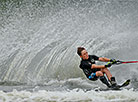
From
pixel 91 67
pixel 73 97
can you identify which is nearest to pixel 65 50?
pixel 91 67

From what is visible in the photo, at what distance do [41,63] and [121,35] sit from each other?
3.00 m

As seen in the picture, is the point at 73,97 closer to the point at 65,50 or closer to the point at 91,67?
the point at 91,67

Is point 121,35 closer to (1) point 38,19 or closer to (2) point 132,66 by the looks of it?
(2) point 132,66

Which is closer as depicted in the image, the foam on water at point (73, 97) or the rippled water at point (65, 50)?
the foam on water at point (73, 97)

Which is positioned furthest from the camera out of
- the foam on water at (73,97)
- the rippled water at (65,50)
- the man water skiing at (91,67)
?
the man water skiing at (91,67)

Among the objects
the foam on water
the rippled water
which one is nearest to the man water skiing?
the rippled water

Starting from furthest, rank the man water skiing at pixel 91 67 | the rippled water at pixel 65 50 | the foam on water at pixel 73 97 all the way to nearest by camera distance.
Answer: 1. the man water skiing at pixel 91 67
2. the rippled water at pixel 65 50
3. the foam on water at pixel 73 97

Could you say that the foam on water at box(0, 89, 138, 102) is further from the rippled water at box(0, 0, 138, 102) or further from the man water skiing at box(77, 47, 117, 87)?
the man water skiing at box(77, 47, 117, 87)

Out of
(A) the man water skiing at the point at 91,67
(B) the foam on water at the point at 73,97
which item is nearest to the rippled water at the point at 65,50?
(B) the foam on water at the point at 73,97

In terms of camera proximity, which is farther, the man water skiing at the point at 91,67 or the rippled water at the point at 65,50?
the man water skiing at the point at 91,67

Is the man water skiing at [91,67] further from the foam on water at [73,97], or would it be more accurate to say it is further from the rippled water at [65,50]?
the foam on water at [73,97]

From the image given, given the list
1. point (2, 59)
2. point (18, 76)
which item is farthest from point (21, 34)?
point (18, 76)

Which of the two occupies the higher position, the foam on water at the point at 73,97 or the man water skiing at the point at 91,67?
the man water skiing at the point at 91,67

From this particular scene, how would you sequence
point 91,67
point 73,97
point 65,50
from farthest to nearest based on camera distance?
point 65,50, point 91,67, point 73,97
